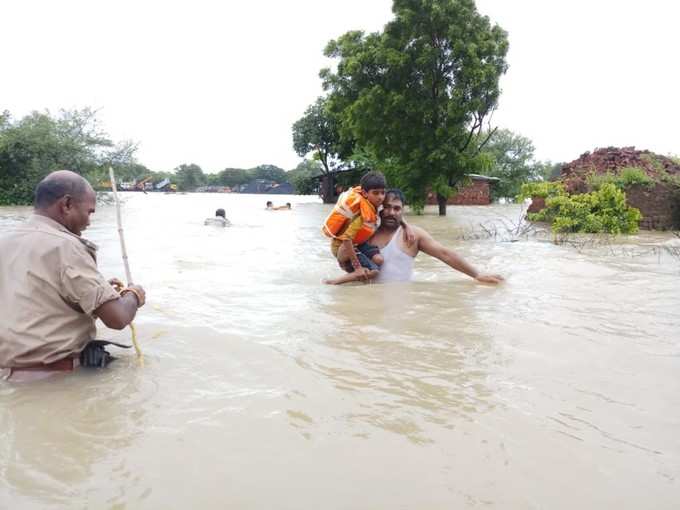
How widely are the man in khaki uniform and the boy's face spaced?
3.03 m

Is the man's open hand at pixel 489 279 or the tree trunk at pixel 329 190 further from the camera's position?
the tree trunk at pixel 329 190

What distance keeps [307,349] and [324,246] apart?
312 inches

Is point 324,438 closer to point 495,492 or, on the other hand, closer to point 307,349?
point 495,492

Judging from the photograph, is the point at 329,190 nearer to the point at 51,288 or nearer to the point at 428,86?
the point at 428,86

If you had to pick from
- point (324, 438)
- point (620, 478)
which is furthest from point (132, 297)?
point (620, 478)

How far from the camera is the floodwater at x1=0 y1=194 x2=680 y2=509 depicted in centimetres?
178

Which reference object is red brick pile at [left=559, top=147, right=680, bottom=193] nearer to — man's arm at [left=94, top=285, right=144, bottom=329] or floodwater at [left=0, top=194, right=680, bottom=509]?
floodwater at [left=0, top=194, right=680, bottom=509]

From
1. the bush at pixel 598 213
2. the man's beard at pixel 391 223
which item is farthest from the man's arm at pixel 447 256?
the bush at pixel 598 213

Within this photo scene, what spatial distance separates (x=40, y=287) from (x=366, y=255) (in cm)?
362

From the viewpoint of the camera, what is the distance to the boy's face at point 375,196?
535 centimetres

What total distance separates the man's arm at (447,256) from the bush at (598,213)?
678 cm

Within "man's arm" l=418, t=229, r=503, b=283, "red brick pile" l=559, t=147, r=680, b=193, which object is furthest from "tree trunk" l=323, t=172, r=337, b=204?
"man's arm" l=418, t=229, r=503, b=283

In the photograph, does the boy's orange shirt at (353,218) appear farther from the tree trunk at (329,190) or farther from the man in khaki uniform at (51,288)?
the tree trunk at (329,190)

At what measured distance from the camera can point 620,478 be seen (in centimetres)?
182
